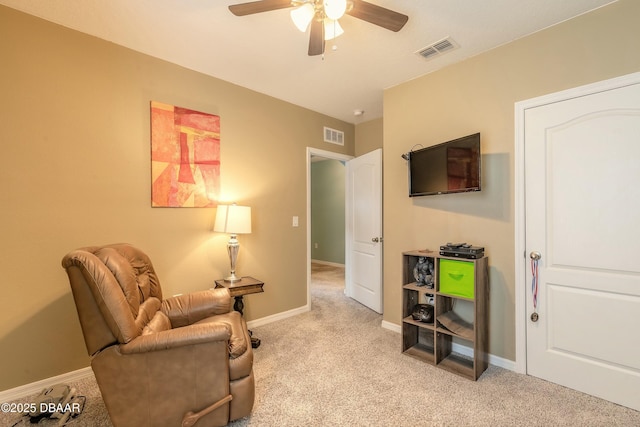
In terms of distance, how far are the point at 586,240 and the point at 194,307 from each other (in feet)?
9.43

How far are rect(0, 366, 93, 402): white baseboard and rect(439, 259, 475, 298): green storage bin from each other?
9.48 ft

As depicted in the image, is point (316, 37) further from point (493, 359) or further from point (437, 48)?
point (493, 359)

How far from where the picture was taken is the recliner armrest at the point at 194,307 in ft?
7.07

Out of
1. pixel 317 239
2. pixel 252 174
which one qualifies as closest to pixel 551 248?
pixel 252 174

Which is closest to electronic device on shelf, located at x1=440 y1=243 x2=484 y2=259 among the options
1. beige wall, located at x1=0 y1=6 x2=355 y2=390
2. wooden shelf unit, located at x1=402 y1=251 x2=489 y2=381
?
wooden shelf unit, located at x1=402 y1=251 x2=489 y2=381

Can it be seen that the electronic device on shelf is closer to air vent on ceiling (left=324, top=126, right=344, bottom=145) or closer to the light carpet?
the light carpet

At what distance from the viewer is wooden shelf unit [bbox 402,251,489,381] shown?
224 cm

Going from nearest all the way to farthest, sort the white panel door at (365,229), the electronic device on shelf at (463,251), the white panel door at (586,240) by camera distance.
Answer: the white panel door at (586,240) → the electronic device on shelf at (463,251) → the white panel door at (365,229)

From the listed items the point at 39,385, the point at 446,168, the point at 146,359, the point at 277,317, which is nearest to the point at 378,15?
the point at 446,168

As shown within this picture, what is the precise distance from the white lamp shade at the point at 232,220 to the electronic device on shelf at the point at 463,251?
1.80m

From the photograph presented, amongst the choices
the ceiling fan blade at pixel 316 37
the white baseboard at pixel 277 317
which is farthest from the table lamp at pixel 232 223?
the ceiling fan blade at pixel 316 37

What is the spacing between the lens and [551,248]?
218 centimetres

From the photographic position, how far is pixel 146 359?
1.52 meters

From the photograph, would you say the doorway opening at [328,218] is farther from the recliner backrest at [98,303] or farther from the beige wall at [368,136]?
the recliner backrest at [98,303]
